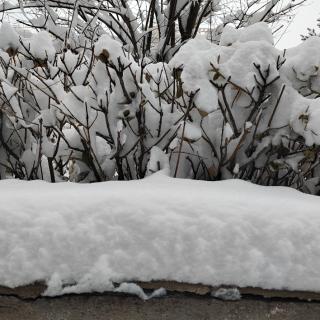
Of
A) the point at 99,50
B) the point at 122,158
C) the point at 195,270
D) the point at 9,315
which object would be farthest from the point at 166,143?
the point at 9,315

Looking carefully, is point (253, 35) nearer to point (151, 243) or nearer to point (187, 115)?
point (187, 115)

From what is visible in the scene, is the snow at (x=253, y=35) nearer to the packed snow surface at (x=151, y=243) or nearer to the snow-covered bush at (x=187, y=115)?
the snow-covered bush at (x=187, y=115)

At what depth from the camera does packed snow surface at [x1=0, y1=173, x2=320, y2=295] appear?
1.12m

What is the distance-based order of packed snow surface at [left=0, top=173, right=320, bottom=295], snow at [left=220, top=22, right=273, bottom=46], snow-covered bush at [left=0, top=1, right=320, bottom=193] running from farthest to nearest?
snow at [left=220, top=22, right=273, bottom=46]
snow-covered bush at [left=0, top=1, right=320, bottom=193]
packed snow surface at [left=0, top=173, right=320, bottom=295]

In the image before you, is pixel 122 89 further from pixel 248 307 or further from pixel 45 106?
pixel 248 307

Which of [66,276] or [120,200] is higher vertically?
[120,200]

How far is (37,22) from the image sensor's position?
14.9ft

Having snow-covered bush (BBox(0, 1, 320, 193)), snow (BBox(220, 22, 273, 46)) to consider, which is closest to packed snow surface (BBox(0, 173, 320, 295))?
snow-covered bush (BBox(0, 1, 320, 193))

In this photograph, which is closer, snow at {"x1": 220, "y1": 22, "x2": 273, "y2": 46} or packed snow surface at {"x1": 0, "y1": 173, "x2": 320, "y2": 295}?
packed snow surface at {"x1": 0, "y1": 173, "x2": 320, "y2": 295}

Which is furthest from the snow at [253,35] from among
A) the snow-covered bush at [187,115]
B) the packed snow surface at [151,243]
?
the packed snow surface at [151,243]

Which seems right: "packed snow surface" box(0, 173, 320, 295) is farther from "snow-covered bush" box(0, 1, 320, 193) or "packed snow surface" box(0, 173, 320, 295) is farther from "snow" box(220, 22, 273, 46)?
"snow" box(220, 22, 273, 46)

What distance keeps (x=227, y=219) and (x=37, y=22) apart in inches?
160

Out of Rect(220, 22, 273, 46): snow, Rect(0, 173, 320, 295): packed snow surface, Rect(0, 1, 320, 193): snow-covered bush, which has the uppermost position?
Rect(220, 22, 273, 46): snow

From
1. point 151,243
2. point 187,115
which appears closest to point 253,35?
point 187,115
